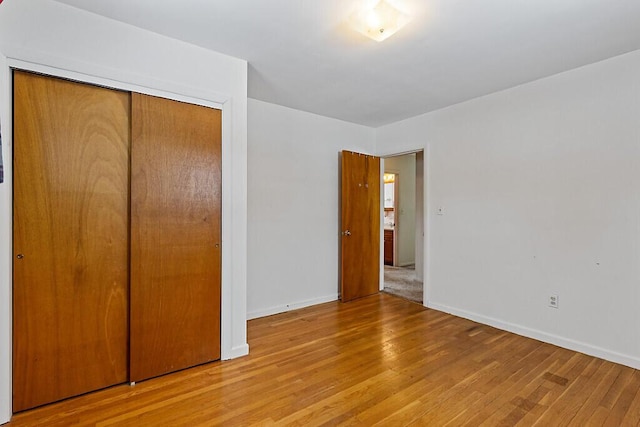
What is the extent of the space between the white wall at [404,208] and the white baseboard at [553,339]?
10.3 feet

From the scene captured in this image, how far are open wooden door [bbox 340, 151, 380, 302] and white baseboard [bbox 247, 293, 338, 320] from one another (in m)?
0.21

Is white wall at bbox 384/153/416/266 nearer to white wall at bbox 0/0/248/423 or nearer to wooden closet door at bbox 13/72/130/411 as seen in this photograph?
white wall at bbox 0/0/248/423

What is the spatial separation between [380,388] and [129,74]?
2.79 metres

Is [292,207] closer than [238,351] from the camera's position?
No

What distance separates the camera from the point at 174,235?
93.4 inches

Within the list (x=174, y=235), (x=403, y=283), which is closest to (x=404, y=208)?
(x=403, y=283)

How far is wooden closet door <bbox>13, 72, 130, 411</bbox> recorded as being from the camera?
6.22 ft

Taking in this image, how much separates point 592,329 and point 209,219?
11.0 feet

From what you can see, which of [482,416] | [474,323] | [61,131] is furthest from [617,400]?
[61,131]

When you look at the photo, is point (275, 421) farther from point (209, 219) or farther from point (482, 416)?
point (209, 219)

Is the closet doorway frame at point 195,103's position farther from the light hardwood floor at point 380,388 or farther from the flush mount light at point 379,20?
the flush mount light at point 379,20

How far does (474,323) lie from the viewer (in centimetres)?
346

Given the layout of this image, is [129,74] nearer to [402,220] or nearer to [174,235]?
[174,235]

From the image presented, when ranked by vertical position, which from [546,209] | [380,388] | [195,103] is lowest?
[380,388]
